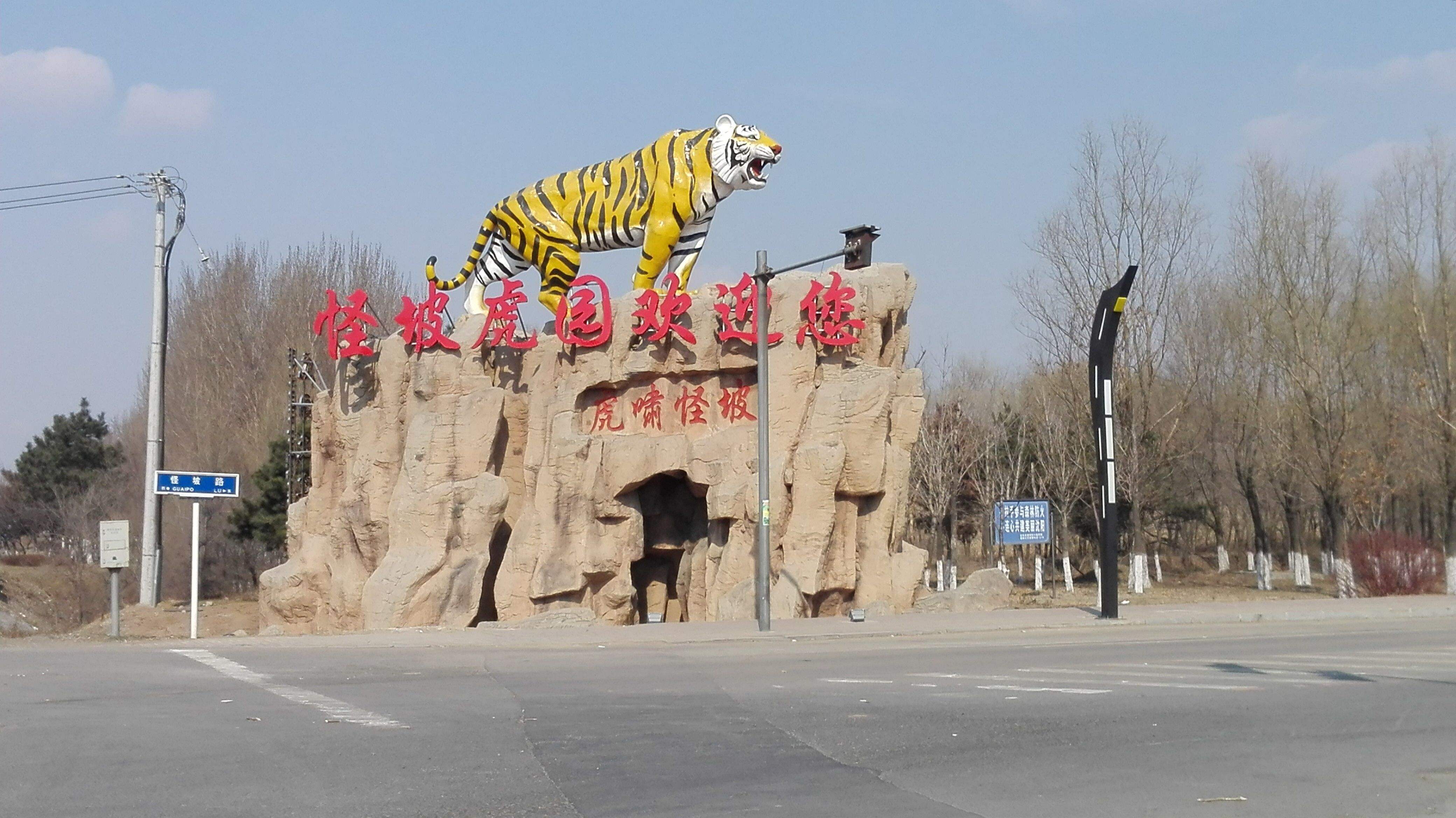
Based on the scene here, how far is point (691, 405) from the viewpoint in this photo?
89.4ft

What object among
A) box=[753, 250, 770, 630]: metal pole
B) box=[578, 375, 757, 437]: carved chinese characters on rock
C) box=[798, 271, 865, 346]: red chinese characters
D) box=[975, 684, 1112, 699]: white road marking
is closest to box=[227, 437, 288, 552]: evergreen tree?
box=[578, 375, 757, 437]: carved chinese characters on rock

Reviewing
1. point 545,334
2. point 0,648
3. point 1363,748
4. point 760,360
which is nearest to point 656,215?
point 545,334

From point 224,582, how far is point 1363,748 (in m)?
47.5

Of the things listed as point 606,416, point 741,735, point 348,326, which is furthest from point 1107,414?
point 348,326

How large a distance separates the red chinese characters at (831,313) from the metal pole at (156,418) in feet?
58.2

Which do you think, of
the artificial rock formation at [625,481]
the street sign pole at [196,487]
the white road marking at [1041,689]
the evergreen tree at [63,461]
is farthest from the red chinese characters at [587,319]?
the evergreen tree at [63,461]

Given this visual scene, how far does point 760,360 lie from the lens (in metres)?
21.2

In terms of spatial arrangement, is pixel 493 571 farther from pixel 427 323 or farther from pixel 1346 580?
pixel 1346 580

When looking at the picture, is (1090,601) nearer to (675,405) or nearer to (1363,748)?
(675,405)

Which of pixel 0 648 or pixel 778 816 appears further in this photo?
pixel 0 648

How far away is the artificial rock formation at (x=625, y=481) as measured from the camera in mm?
24938

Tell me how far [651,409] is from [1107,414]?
1021 centimetres

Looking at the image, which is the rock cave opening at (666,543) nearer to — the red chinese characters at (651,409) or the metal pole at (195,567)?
the red chinese characters at (651,409)

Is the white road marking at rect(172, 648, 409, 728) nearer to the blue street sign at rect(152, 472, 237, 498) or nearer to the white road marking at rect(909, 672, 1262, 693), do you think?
the blue street sign at rect(152, 472, 237, 498)
